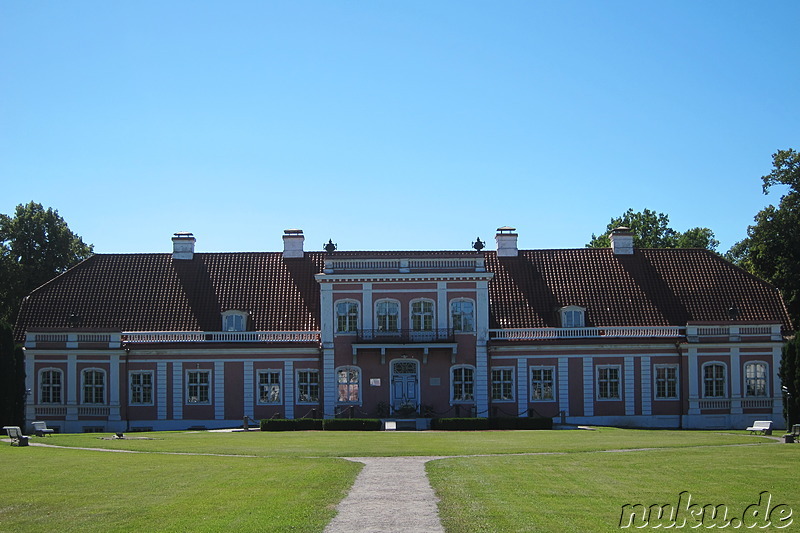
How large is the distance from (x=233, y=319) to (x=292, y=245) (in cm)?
574

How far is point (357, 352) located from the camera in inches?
1921

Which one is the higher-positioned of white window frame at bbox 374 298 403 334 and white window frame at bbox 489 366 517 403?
white window frame at bbox 374 298 403 334

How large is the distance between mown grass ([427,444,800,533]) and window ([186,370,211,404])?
2521 centimetres

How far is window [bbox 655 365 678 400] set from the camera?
49.5m

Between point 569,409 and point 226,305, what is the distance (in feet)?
54.0

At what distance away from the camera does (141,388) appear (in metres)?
49.1

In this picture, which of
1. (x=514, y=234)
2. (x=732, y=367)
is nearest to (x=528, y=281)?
(x=514, y=234)

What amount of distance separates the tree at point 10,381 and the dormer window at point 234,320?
9.20 m

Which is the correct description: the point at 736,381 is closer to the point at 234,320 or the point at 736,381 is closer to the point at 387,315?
the point at 387,315

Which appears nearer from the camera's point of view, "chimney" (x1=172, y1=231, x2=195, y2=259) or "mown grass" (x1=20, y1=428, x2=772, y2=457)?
"mown grass" (x1=20, y1=428, x2=772, y2=457)

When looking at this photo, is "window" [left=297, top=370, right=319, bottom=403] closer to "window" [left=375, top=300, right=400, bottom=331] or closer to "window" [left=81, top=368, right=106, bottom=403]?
"window" [left=375, top=300, right=400, bottom=331]

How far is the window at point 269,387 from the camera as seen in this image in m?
49.4

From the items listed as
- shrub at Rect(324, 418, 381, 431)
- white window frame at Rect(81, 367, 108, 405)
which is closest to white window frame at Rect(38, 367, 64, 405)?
white window frame at Rect(81, 367, 108, 405)

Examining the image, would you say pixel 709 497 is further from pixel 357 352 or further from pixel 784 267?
pixel 784 267
